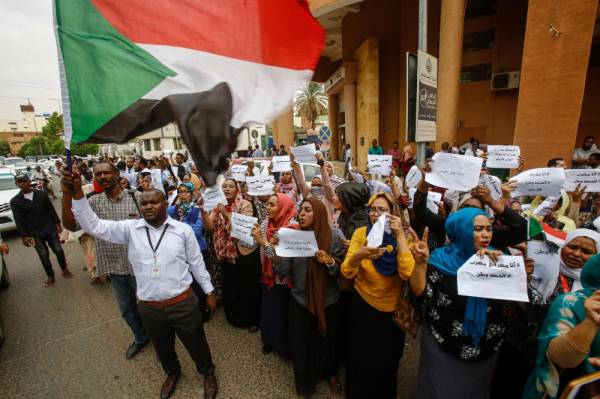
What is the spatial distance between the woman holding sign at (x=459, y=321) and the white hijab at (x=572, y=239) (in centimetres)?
60

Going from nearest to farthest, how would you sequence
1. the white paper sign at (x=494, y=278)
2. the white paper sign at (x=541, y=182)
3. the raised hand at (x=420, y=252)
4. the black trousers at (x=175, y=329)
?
the white paper sign at (x=494, y=278) < the raised hand at (x=420, y=252) < the black trousers at (x=175, y=329) < the white paper sign at (x=541, y=182)

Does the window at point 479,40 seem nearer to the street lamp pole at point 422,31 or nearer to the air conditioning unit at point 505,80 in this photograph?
the air conditioning unit at point 505,80

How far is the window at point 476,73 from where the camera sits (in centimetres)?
1223

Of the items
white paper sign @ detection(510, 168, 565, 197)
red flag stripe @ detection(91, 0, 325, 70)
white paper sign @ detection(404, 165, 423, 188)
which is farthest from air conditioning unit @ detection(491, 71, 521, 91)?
red flag stripe @ detection(91, 0, 325, 70)

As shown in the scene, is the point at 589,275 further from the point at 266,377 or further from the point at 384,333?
the point at 266,377

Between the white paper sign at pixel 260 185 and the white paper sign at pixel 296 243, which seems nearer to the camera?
the white paper sign at pixel 296 243

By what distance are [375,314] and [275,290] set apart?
1125 mm

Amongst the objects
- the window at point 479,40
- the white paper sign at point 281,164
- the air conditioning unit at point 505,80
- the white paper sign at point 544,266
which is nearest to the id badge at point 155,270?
the white paper sign at point 281,164

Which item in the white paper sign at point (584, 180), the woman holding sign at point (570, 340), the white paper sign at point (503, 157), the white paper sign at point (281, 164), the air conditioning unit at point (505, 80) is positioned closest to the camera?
the woman holding sign at point (570, 340)

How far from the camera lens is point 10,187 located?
878 centimetres

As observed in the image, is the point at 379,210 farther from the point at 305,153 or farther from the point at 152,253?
the point at 305,153

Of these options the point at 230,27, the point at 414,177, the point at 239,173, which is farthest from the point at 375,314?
A: the point at 239,173

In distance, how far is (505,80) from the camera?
11.4 meters

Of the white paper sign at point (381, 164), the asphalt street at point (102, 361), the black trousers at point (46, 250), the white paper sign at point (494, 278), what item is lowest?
the asphalt street at point (102, 361)
